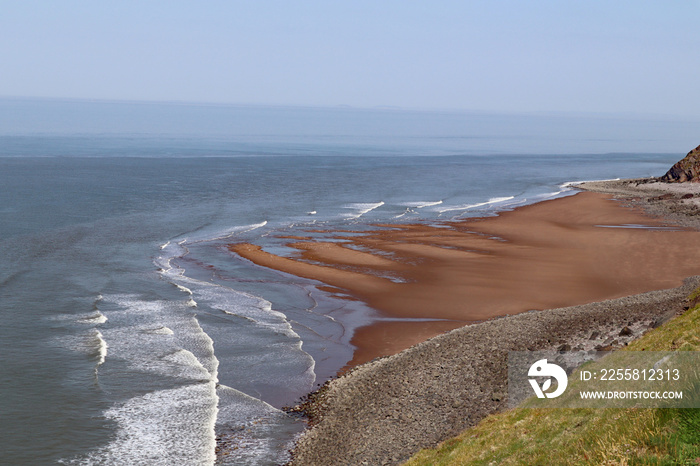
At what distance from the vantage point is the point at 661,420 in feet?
31.3

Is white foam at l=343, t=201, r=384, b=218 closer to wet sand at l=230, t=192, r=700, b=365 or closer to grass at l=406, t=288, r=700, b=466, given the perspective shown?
wet sand at l=230, t=192, r=700, b=365

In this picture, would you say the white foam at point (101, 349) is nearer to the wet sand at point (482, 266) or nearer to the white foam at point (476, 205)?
the wet sand at point (482, 266)

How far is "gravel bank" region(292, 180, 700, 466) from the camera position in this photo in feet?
58.6

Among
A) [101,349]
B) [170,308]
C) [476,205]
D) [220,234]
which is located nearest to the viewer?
[101,349]

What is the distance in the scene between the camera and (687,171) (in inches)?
3403

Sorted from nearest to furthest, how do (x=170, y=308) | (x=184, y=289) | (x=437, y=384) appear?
(x=437, y=384)
(x=170, y=308)
(x=184, y=289)

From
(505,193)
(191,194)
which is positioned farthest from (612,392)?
(505,193)

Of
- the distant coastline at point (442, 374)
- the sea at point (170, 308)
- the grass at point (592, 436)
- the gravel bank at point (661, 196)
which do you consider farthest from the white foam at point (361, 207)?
the grass at point (592, 436)

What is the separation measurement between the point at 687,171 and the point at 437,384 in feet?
262

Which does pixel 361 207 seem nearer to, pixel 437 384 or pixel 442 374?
pixel 442 374

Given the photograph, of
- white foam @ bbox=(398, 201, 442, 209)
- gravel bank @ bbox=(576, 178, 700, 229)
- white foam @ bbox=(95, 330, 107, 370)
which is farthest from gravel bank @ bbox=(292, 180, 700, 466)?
white foam @ bbox=(398, 201, 442, 209)

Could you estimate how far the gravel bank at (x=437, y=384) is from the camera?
17875 mm

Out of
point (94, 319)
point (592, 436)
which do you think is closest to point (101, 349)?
point (94, 319)

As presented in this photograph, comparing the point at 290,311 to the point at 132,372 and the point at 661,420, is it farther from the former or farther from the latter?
the point at 661,420
